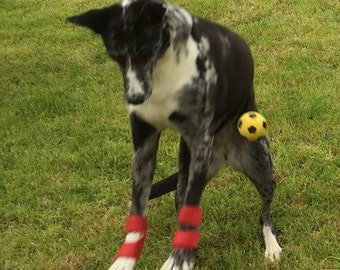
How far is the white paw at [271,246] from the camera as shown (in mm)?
3541

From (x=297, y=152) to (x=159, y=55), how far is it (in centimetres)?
210

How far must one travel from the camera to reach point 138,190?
10.6ft

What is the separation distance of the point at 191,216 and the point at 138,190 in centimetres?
37

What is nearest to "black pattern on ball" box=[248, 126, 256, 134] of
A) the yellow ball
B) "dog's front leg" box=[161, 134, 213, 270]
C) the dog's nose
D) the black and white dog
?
the yellow ball

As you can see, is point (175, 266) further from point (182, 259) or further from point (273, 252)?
point (273, 252)

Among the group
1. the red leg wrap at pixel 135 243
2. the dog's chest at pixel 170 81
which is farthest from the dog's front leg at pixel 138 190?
the dog's chest at pixel 170 81

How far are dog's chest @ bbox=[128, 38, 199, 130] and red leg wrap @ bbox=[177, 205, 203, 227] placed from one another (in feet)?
1.47

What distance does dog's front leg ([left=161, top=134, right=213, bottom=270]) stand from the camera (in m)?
2.96

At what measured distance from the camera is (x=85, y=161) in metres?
4.80

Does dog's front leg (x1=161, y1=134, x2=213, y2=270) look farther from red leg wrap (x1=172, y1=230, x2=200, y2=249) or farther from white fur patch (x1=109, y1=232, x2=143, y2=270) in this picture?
white fur patch (x1=109, y1=232, x2=143, y2=270)

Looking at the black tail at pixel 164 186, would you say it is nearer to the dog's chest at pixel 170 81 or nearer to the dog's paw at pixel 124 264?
the dog's paw at pixel 124 264

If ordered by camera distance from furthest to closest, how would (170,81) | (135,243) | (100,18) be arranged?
(135,243)
(170,81)
(100,18)

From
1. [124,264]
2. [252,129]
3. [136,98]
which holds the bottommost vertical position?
[124,264]

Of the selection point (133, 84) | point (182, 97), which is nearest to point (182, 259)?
point (182, 97)
